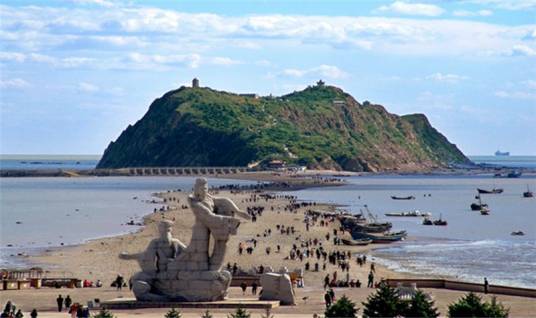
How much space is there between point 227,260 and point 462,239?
28051 millimetres

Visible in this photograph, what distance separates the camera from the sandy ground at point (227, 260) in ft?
127

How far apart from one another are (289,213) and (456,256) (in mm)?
45629

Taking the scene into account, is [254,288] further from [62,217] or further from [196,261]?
[62,217]

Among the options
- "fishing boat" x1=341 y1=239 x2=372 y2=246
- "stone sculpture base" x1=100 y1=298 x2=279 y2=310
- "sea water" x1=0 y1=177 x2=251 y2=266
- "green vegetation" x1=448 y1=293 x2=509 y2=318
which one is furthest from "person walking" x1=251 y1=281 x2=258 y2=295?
"fishing boat" x1=341 y1=239 x2=372 y2=246

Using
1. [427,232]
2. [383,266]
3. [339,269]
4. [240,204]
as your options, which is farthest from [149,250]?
[240,204]

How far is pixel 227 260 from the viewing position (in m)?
64.0

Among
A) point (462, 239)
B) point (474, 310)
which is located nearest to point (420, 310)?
point (474, 310)

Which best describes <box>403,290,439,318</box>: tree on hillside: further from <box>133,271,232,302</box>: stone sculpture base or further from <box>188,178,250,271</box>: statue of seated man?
<box>133,271,232,302</box>: stone sculpture base

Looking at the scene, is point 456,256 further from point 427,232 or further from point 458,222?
point 458,222

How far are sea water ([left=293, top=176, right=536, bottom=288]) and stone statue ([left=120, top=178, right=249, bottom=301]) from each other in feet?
63.2

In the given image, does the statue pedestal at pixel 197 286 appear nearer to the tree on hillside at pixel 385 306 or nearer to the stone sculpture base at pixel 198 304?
the stone sculpture base at pixel 198 304

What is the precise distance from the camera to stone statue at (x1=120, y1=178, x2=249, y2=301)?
3781 centimetres

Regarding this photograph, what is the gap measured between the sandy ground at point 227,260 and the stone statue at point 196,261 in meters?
1.37

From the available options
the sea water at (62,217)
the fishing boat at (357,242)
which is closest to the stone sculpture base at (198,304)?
the sea water at (62,217)
